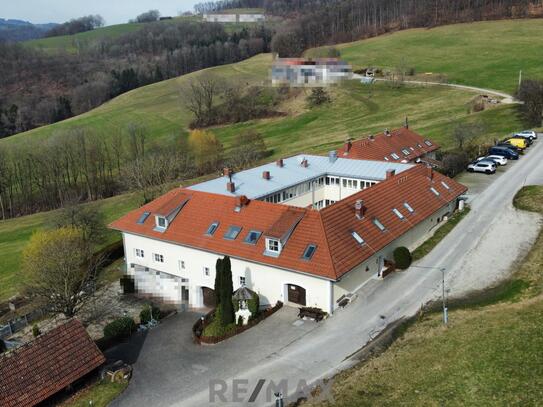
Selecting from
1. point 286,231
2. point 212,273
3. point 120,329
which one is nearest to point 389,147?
point 286,231

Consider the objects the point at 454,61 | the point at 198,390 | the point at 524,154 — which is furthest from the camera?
the point at 454,61

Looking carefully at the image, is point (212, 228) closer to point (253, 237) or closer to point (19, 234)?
point (253, 237)

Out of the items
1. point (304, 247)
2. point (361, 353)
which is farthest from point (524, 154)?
point (361, 353)

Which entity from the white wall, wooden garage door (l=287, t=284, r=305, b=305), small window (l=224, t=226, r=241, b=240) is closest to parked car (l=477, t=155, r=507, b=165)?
small window (l=224, t=226, r=241, b=240)

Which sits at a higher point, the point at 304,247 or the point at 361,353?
the point at 304,247

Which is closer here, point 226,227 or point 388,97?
point 226,227

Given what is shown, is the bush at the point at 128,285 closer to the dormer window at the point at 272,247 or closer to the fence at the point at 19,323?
the fence at the point at 19,323

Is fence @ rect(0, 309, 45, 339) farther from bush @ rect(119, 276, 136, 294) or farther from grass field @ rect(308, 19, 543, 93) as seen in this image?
grass field @ rect(308, 19, 543, 93)

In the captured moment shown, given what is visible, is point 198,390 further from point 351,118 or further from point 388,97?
point 388,97

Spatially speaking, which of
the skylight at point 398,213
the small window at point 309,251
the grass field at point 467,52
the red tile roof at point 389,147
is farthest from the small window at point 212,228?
the grass field at point 467,52
